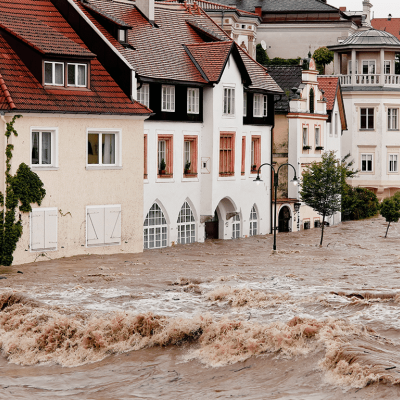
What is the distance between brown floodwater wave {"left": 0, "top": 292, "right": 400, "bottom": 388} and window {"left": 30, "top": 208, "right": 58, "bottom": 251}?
9.86m

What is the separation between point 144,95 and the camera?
4109cm

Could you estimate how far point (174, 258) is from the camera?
3759 centimetres

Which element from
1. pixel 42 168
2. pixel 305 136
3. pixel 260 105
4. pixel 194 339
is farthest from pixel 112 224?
pixel 305 136

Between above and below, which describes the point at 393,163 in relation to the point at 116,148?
above

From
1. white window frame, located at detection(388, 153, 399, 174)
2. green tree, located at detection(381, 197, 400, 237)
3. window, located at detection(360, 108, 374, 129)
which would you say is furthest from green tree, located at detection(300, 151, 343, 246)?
white window frame, located at detection(388, 153, 399, 174)

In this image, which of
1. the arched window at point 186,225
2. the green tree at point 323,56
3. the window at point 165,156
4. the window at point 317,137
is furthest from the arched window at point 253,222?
the green tree at point 323,56

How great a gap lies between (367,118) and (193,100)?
2663 cm

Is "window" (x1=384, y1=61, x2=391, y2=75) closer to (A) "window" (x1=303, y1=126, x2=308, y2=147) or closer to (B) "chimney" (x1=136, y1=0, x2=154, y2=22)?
(A) "window" (x1=303, y1=126, x2=308, y2=147)

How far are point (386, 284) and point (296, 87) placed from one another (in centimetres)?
2570

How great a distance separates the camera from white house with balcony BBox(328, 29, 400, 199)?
6625 cm

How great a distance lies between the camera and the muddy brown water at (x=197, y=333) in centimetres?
1880

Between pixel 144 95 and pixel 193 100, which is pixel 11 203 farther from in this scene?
pixel 193 100

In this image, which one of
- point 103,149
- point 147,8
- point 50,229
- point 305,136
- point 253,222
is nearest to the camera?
point 50,229

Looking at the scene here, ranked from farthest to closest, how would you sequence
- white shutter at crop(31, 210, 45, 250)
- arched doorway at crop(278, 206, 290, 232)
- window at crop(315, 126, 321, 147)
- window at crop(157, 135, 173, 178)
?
window at crop(315, 126, 321, 147)
arched doorway at crop(278, 206, 290, 232)
window at crop(157, 135, 173, 178)
white shutter at crop(31, 210, 45, 250)
